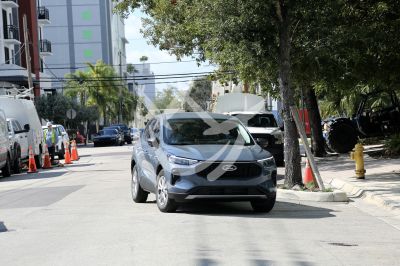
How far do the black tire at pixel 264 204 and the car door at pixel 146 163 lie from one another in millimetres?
1854

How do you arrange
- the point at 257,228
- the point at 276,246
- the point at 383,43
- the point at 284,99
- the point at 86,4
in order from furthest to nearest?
the point at 86,4 → the point at 383,43 → the point at 284,99 → the point at 257,228 → the point at 276,246

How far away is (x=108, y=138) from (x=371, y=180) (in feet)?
120

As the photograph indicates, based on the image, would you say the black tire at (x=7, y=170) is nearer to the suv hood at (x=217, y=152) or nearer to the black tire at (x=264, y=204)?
the suv hood at (x=217, y=152)

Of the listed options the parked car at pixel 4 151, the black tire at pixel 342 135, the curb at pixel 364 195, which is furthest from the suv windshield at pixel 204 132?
the black tire at pixel 342 135

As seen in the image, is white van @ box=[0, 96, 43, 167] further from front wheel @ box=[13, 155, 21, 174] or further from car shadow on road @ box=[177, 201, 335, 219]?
car shadow on road @ box=[177, 201, 335, 219]

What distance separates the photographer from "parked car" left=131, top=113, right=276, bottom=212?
32.8 feet

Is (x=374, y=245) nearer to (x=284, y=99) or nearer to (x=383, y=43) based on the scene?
(x=284, y=99)

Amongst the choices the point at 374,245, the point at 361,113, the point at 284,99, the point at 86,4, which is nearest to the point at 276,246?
the point at 374,245

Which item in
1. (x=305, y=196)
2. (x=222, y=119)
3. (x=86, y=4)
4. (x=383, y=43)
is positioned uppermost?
(x=86, y=4)

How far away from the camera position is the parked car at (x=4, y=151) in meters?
20.9

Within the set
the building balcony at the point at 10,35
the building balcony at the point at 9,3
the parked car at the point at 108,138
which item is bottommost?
the parked car at the point at 108,138

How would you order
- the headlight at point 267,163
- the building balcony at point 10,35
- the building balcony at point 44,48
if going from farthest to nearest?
the building balcony at point 44,48
the building balcony at point 10,35
the headlight at point 267,163

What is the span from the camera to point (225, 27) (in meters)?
13.1

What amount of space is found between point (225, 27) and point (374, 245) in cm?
646
